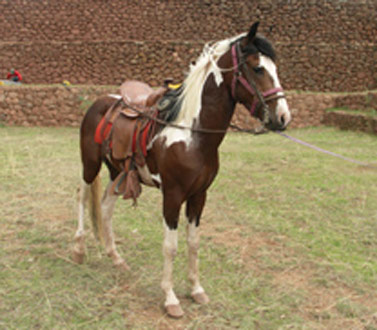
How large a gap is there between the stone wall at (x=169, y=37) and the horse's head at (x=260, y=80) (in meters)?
12.6

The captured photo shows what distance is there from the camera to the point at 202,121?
275 cm

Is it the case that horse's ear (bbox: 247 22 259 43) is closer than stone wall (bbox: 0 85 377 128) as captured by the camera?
Yes

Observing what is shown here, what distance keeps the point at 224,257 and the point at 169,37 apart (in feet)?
48.2

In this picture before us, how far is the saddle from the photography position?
10.1 ft

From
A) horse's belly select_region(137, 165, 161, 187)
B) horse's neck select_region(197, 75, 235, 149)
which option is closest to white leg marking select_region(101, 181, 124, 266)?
horse's belly select_region(137, 165, 161, 187)

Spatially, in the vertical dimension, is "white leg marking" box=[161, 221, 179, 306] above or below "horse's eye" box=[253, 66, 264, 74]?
below

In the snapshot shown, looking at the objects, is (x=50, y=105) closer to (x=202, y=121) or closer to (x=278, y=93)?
(x=202, y=121)

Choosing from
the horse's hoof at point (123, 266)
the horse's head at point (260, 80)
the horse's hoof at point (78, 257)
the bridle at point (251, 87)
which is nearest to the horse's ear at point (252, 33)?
the horse's head at point (260, 80)

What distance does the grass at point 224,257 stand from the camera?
9.48 ft

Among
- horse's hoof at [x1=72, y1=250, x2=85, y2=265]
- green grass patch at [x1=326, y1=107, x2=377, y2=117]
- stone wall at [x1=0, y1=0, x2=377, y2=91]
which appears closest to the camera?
horse's hoof at [x1=72, y1=250, x2=85, y2=265]

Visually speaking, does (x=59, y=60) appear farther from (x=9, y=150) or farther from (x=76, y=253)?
(x=76, y=253)

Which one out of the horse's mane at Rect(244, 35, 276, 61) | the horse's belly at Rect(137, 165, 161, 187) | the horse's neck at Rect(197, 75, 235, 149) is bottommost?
the horse's belly at Rect(137, 165, 161, 187)

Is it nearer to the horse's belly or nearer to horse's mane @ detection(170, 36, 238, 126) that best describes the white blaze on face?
horse's mane @ detection(170, 36, 238, 126)

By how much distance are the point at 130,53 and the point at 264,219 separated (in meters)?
11.9
